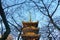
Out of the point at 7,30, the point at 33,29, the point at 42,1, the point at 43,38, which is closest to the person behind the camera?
the point at 7,30

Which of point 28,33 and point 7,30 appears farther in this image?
point 28,33

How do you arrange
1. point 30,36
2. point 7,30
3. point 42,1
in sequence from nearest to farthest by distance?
point 7,30, point 30,36, point 42,1

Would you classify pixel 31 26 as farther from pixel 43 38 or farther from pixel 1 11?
pixel 43 38

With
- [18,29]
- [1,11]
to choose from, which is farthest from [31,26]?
[1,11]

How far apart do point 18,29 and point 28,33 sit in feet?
19.8

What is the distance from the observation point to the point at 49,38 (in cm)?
2464

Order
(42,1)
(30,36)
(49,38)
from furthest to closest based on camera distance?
(49,38) → (42,1) → (30,36)

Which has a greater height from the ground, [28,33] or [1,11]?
[1,11]

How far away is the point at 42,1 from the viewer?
2080cm

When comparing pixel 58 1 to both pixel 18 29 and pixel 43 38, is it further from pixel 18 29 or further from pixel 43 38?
pixel 43 38

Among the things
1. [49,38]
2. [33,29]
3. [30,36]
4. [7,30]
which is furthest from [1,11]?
[49,38]

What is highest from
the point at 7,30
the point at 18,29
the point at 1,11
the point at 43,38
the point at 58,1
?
the point at 1,11

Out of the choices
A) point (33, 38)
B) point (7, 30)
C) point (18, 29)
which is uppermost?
point (7, 30)

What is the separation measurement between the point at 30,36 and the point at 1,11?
626 cm
